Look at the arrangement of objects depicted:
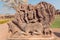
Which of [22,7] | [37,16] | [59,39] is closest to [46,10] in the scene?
[37,16]

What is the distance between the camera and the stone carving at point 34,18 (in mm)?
9469

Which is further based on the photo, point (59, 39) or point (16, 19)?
point (59, 39)

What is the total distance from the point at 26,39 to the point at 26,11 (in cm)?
143

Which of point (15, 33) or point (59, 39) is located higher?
point (15, 33)

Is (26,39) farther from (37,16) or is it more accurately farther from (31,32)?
(37,16)

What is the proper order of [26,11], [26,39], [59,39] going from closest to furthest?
[26,39], [26,11], [59,39]

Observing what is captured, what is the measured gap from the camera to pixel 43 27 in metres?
9.59

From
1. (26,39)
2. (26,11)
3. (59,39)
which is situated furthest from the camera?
(59,39)

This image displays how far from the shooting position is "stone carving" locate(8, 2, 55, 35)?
9.47 meters

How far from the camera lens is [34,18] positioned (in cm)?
972

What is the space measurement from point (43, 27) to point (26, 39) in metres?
1.09

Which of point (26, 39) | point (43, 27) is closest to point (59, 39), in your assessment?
point (43, 27)

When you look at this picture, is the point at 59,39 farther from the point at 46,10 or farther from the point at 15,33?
the point at 15,33

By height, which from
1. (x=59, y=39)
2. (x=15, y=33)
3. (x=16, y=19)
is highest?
(x=16, y=19)
